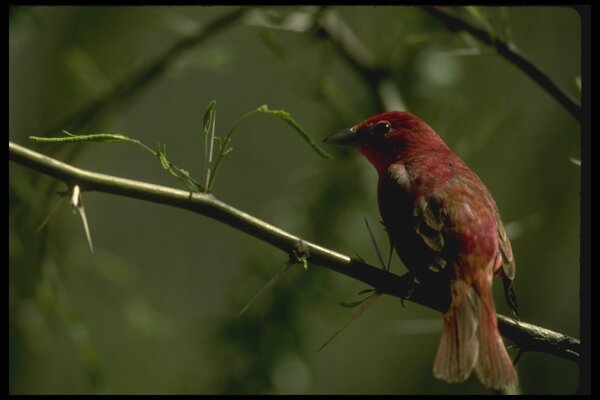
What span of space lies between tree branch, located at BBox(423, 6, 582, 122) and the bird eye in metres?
0.42

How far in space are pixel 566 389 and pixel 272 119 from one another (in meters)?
2.77

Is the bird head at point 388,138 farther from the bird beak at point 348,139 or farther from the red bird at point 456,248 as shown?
the red bird at point 456,248

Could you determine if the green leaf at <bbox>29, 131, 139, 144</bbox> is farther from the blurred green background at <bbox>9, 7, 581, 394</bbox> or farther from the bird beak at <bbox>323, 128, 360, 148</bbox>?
the bird beak at <bbox>323, 128, 360, 148</bbox>

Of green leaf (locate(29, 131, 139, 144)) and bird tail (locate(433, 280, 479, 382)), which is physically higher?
green leaf (locate(29, 131, 139, 144))

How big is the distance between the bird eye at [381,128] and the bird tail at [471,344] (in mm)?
839

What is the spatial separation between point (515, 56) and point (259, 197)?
3229mm

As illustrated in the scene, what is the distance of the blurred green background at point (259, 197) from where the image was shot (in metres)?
3.40

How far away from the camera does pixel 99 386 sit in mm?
3080

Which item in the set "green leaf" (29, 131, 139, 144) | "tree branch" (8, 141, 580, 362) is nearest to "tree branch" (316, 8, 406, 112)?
"tree branch" (8, 141, 580, 362)

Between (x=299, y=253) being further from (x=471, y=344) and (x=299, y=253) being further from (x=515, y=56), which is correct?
(x=515, y=56)

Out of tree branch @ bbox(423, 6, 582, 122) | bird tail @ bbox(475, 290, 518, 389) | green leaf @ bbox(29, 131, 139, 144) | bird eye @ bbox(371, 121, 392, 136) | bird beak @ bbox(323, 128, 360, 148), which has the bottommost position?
bird tail @ bbox(475, 290, 518, 389)

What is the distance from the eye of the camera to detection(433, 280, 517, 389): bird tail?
227 cm

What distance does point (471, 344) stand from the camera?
7.82 feet

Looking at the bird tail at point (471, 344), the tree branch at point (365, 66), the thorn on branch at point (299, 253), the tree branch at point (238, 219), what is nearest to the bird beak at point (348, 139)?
the tree branch at point (365, 66)
